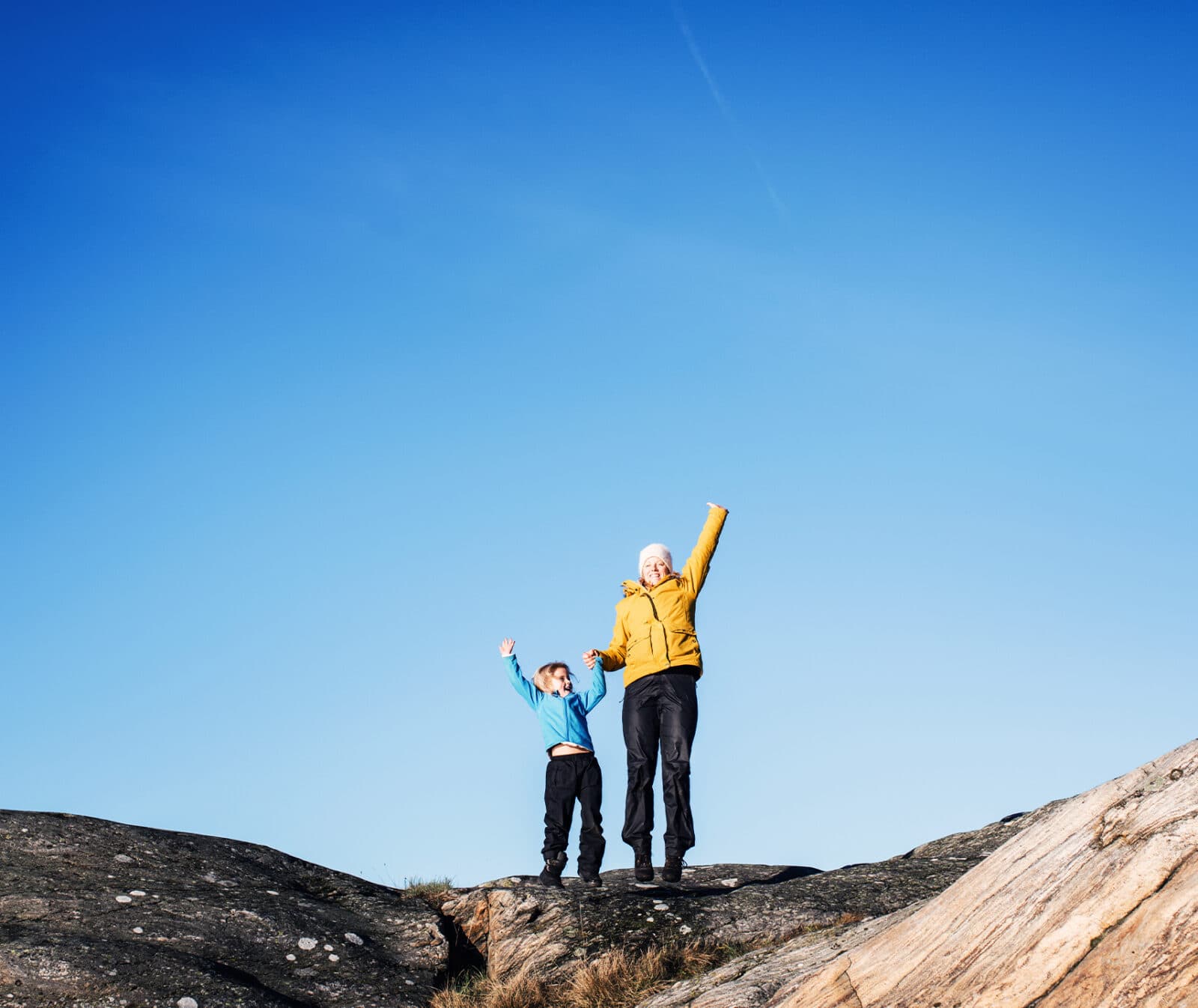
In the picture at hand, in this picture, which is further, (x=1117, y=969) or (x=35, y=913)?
(x=35, y=913)

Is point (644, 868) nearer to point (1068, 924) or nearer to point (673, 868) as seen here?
point (673, 868)

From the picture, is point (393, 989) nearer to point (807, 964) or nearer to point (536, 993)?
point (536, 993)

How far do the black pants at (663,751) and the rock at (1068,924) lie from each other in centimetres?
408

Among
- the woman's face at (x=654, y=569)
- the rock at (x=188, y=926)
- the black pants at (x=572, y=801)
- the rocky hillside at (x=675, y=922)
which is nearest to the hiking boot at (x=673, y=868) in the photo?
the rocky hillside at (x=675, y=922)

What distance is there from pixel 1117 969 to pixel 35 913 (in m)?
8.52

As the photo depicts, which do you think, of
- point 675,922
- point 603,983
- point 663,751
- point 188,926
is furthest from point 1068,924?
point 188,926

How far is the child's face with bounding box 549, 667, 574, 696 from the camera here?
1190 centimetres

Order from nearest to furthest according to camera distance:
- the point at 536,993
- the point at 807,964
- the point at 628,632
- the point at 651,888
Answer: the point at 807,964
the point at 536,993
the point at 651,888
the point at 628,632

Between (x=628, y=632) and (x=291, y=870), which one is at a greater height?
(x=628, y=632)

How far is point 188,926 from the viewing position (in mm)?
9484

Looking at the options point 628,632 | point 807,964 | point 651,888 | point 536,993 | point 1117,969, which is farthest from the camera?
point 628,632

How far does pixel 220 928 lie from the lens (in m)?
9.56

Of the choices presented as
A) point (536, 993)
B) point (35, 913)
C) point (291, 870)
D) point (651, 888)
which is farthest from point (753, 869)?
point (35, 913)

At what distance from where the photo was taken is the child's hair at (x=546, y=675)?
39.3ft
